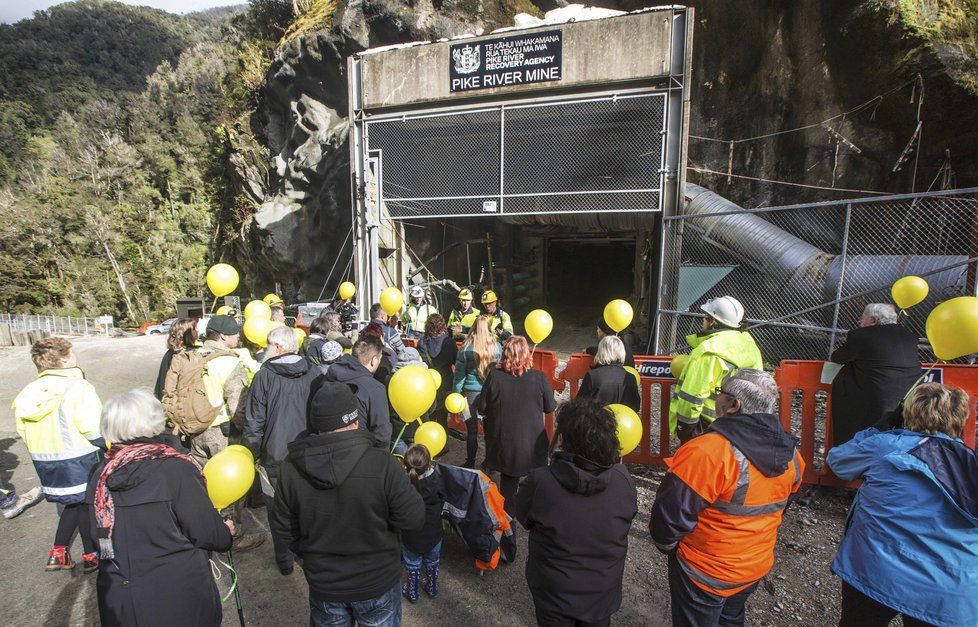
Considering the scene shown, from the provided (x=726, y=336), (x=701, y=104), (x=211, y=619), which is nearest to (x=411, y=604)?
(x=211, y=619)

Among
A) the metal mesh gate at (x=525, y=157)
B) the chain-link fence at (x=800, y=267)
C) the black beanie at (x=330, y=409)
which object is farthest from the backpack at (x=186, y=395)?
the metal mesh gate at (x=525, y=157)

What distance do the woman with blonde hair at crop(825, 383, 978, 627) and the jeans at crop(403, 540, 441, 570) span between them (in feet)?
7.17

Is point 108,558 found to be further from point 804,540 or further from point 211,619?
point 804,540

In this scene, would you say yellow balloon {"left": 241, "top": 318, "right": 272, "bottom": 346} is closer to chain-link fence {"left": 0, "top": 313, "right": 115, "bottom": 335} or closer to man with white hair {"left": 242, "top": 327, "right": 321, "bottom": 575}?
man with white hair {"left": 242, "top": 327, "right": 321, "bottom": 575}

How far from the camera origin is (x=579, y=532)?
181cm

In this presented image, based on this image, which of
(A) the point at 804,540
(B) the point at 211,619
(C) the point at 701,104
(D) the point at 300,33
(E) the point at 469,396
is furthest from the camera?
(D) the point at 300,33

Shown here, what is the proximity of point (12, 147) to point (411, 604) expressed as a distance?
57.7m

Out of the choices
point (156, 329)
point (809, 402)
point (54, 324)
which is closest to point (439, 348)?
point (809, 402)

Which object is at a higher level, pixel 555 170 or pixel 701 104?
pixel 701 104

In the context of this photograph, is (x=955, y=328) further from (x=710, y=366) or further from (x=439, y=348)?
(x=439, y=348)

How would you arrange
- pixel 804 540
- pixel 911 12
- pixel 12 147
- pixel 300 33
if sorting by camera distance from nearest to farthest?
pixel 804 540, pixel 911 12, pixel 300 33, pixel 12 147

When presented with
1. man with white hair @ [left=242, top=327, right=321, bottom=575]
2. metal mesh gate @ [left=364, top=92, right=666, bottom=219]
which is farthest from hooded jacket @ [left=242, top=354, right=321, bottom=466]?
metal mesh gate @ [left=364, top=92, right=666, bottom=219]

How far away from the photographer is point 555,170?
8898 mm

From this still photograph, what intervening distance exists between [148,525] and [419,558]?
1646mm
